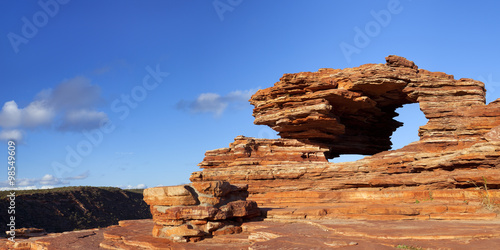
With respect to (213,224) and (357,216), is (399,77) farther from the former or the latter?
(213,224)

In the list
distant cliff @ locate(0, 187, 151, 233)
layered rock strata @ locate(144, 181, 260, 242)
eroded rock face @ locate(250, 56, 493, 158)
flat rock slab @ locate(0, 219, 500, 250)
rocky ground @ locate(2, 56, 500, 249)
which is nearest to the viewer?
flat rock slab @ locate(0, 219, 500, 250)

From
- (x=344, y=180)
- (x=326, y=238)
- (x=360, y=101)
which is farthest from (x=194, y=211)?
(x=360, y=101)

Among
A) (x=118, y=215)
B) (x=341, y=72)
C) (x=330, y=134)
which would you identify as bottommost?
(x=118, y=215)

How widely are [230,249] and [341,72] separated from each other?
17.7m

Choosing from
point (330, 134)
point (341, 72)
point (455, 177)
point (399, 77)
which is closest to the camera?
point (455, 177)

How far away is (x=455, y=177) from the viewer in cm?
1623

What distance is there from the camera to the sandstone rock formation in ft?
53.9

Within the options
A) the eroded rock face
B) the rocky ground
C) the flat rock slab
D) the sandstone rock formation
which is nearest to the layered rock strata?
the rocky ground

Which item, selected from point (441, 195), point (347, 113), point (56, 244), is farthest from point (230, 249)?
point (347, 113)

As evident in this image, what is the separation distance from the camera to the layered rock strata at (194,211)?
12.4m

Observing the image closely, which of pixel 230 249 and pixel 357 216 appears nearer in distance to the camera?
pixel 230 249

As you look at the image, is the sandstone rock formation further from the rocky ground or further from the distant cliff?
the distant cliff

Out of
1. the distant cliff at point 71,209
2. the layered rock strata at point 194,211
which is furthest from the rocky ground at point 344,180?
the distant cliff at point 71,209

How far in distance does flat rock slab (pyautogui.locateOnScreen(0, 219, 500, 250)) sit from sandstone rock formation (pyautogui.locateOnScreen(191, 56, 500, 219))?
115 inches
